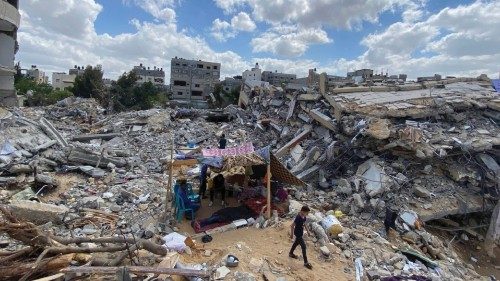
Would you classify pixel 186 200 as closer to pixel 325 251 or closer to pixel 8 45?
pixel 325 251

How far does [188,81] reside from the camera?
5197 cm

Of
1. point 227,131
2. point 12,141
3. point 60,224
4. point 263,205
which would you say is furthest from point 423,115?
point 12,141

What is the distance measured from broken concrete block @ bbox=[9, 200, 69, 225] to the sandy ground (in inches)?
122

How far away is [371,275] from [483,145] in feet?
21.9

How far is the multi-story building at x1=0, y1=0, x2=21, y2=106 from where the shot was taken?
54.6 ft

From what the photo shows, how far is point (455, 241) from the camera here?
912cm

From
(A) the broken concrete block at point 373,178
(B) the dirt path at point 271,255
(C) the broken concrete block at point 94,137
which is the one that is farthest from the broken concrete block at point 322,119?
(C) the broken concrete block at point 94,137

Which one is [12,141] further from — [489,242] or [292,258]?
[489,242]

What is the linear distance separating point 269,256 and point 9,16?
17.8 m

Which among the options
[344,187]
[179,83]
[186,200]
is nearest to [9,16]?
[186,200]

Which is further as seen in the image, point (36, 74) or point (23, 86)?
point (36, 74)

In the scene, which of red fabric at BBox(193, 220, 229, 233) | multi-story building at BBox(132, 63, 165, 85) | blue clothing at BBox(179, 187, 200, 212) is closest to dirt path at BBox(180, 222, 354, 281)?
red fabric at BBox(193, 220, 229, 233)

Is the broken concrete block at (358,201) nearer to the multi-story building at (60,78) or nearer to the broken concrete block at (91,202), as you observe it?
the broken concrete block at (91,202)

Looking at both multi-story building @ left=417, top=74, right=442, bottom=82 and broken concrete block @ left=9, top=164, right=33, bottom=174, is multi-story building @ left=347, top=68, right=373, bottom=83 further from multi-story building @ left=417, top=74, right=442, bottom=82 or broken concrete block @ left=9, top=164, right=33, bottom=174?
broken concrete block @ left=9, top=164, right=33, bottom=174
